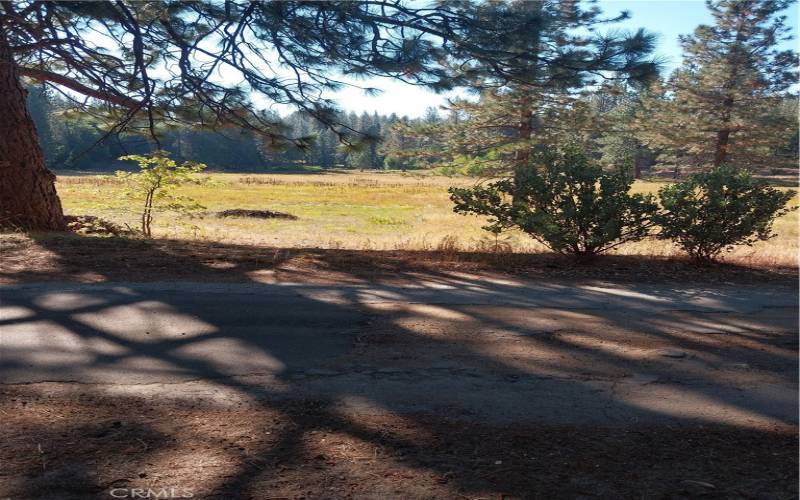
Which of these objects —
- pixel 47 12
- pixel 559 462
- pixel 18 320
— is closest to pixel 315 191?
pixel 47 12

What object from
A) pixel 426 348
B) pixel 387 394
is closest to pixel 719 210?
pixel 426 348

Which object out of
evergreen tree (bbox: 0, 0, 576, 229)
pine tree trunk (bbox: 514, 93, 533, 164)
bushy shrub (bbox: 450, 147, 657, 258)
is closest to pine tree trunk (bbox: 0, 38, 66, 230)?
evergreen tree (bbox: 0, 0, 576, 229)

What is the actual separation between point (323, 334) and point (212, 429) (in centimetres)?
197

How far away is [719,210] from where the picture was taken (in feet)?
29.0

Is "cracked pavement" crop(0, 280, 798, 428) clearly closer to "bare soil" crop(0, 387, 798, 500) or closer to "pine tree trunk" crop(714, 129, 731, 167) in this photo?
"bare soil" crop(0, 387, 798, 500)

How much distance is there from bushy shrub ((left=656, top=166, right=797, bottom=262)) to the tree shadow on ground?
206 centimetres

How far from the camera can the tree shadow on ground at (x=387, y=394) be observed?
3.20 m

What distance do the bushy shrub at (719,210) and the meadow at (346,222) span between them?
0.83m

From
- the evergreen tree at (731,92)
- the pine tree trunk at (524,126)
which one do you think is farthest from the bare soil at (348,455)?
the evergreen tree at (731,92)

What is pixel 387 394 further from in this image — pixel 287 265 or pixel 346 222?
pixel 346 222

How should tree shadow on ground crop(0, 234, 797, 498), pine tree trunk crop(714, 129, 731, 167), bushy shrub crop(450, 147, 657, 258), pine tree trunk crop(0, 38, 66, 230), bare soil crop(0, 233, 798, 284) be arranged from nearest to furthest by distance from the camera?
tree shadow on ground crop(0, 234, 797, 498) → bare soil crop(0, 233, 798, 284) → bushy shrub crop(450, 147, 657, 258) → pine tree trunk crop(0, 38, 66, 230) → pine tree trunk crop(714, 129, 731, 167)

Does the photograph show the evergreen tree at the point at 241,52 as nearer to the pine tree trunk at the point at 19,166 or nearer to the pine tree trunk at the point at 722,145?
the pine tree trunk at the point at 19,166

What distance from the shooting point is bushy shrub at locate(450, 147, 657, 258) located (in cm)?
884

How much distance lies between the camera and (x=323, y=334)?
18.3 ft
